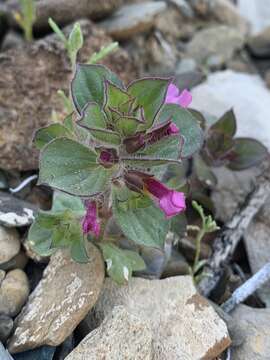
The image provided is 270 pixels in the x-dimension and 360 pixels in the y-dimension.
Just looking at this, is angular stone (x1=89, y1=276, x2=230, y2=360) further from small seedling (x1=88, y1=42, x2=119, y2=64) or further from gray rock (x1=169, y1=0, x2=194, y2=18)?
gray rock (x1=169, y1=0, x2=194, y2=18)

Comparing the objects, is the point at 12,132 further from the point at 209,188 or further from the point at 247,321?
the point at 247,321

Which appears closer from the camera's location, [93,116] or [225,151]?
[93,116]

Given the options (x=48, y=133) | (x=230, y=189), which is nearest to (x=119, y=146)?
(x=48, y=133)

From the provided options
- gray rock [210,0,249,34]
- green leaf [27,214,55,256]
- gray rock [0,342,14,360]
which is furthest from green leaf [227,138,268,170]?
gray rock [210,0,249,34]

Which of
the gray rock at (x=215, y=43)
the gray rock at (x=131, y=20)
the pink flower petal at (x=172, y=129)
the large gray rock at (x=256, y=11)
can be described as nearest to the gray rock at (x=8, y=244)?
the pink flower petal at (x=172, y=129)

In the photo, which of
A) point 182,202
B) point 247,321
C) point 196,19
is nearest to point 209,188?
point 247,321

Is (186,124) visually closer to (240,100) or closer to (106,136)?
(106,136)
